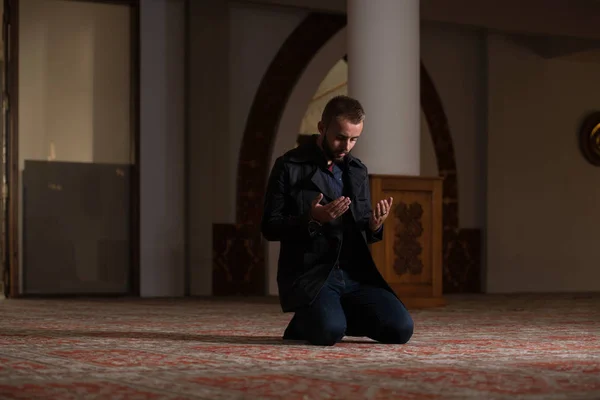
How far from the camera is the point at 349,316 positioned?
4.07 metres

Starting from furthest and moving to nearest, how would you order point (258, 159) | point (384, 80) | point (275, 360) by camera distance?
point (258, 159) < point (384, 80) < point (275, 360)

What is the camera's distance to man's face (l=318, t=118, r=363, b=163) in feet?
12.5

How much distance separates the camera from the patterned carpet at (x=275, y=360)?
8.29 feet

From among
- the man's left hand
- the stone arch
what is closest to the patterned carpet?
the man's left hand

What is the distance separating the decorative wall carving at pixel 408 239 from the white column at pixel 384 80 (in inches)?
11.0

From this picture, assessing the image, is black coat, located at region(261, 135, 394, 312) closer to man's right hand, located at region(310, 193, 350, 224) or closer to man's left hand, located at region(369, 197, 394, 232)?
man's left hand, located at region(369, 197, 394, 232)

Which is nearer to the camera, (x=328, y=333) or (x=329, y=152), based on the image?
(x=328, y=333)

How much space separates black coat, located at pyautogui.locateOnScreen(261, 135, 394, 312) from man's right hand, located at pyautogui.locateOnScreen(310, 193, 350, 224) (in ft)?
0.74

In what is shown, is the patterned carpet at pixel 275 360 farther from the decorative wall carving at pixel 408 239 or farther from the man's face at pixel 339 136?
the decorative wall carving at pixel 408 239

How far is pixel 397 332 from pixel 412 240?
3.19 m

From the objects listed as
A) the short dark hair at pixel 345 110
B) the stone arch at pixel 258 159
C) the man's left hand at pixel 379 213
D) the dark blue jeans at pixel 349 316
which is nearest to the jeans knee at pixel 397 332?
the dark blue jeans at pixel 349 316

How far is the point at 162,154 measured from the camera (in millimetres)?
9039

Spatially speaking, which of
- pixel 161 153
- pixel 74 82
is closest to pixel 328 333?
pixel 161 153

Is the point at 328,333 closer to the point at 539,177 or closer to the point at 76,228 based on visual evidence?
the point at 76,228
